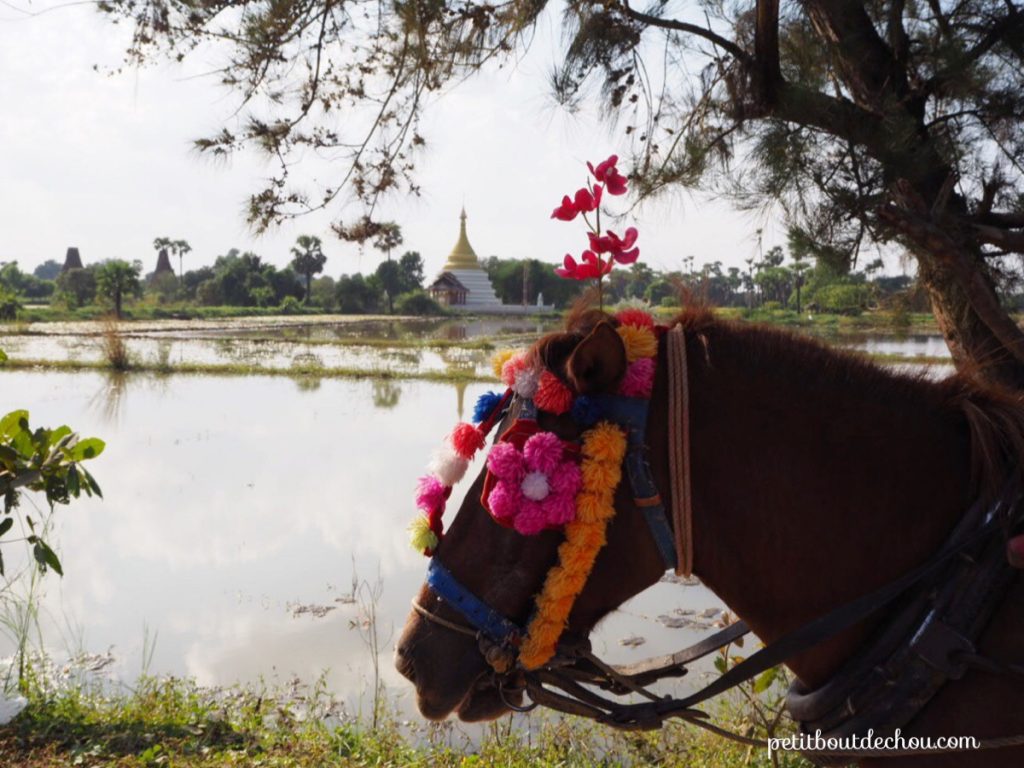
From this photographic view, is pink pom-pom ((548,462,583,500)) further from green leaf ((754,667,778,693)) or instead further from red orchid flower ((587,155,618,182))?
green leaf ((754,667,778,693))

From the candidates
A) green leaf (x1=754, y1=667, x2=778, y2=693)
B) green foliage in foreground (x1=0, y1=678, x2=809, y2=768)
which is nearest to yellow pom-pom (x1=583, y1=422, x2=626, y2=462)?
green leaf (x1=754, y1=667, x2=778, y2=693)

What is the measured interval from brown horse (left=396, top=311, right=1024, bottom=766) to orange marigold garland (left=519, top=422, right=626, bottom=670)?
0.14 ft

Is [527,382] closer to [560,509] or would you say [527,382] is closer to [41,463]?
[560,509]

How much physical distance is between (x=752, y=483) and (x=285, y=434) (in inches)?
409

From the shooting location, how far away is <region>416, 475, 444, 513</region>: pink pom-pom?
6.05ft

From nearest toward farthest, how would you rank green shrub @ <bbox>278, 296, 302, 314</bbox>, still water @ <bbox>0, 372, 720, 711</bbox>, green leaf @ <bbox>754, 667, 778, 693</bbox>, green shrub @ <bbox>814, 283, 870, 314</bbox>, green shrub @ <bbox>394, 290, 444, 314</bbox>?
1. green leaf @ <bbox>754, 667, 778, 693</bbox>
2. green shrub @ <bbox>814, 283, 870, 314</bbox>
3. still water @ <bbox>0, 372, 720, 711</bbox>
4. green shrub @ <bbox>278, 296, 302, 314</bbox>
5. green shrub @ <bbox>394, 290, 444, 314</bbox>

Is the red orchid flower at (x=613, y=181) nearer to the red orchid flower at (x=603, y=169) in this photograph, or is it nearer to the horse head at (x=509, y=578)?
the red orchid flower at (x=603, y=169)

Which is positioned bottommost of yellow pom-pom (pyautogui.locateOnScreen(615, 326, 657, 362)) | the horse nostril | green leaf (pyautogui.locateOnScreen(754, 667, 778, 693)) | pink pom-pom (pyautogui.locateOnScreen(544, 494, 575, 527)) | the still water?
the still water

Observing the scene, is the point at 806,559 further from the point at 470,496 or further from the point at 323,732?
the point at 323,732

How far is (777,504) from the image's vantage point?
5.23 feet

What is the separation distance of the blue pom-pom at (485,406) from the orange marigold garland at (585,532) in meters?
0.32

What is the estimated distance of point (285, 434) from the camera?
11.3 m

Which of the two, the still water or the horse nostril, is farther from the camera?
the still water

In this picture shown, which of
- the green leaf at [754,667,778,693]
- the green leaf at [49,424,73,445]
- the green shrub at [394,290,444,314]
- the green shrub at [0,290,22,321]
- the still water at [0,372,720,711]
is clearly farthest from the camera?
the green shrub at [394,290,444,314]
